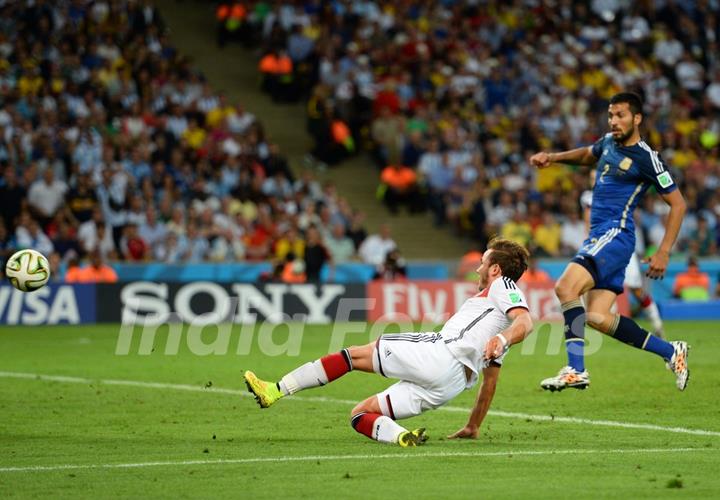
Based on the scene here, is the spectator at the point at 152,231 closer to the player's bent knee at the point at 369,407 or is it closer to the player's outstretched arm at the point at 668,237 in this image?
the player's outstretched arm at the point at 668,237

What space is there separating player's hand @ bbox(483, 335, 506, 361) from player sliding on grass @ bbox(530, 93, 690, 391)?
8.75 ft

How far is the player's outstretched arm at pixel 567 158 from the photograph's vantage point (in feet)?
38.4

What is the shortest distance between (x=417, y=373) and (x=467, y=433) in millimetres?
995

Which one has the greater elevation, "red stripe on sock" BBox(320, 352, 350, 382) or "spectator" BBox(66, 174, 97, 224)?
"red stripe on sock" BBox(320, 352, 350, 382)

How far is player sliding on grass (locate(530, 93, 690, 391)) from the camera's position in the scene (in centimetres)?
1132

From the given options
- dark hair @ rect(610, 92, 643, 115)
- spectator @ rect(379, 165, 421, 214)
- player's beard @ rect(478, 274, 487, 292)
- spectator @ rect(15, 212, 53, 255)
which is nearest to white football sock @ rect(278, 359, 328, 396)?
player's beard @ rect(478, 274, 487, 292)

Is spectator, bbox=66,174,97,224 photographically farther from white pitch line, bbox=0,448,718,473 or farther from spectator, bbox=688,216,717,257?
white pitch line, bbox=0,448,718,473

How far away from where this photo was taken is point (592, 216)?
38.4 ft

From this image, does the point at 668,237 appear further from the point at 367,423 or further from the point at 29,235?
the point at 29,235

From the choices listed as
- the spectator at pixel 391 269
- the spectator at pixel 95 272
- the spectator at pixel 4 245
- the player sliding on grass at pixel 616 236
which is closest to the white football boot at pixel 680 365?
the player sliding on grass at pixel 616 236

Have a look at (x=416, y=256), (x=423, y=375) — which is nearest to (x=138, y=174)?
(x=416, y=256)

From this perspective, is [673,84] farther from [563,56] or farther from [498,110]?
[498,110]

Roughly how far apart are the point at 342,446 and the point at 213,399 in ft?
12.3

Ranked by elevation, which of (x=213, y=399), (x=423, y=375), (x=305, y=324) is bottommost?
(x=305, y=324)
